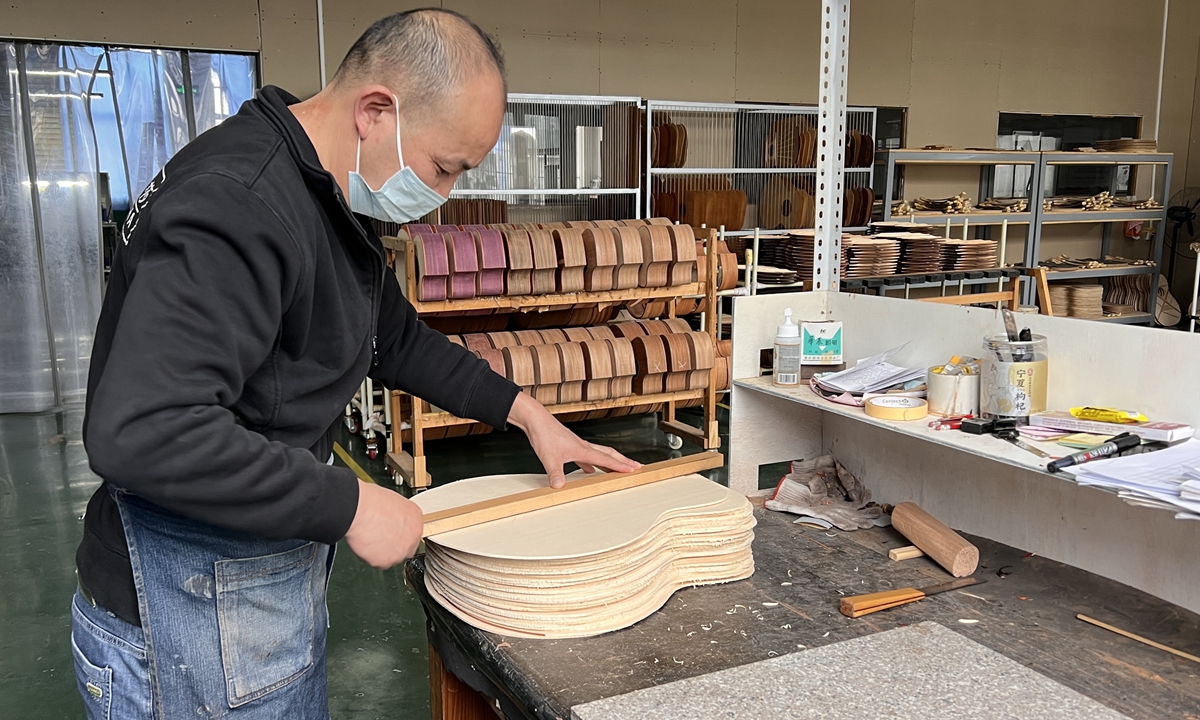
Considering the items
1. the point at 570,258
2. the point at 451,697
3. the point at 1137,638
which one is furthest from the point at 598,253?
the point at 1137,638

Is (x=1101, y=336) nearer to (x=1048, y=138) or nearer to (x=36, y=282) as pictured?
(x=36, y=282)

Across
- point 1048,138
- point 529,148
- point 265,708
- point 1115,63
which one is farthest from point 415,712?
point 1115,63

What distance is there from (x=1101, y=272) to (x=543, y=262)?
6.50 meters

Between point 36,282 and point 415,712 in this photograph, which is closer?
point 415,712

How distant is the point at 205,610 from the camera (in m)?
1.26

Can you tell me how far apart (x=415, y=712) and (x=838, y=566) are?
143 centimetres

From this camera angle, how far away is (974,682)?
123 centimetres

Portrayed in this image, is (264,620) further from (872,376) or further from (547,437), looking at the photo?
(872,376)

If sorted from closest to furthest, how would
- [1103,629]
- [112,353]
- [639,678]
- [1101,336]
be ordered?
[112,353]
[639,678]
[1103,629]
[1101,336]

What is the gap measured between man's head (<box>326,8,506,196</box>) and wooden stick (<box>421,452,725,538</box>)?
24.5 inches

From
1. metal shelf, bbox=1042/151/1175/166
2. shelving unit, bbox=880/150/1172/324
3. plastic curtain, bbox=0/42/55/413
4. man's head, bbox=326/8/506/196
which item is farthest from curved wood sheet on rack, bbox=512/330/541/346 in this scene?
metal shelf, bbox=1042/151/1175/166

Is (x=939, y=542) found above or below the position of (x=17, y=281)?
below

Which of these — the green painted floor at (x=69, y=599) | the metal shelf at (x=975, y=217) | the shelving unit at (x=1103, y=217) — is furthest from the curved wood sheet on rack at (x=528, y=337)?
the shelving unit at (x=1103, y=217)

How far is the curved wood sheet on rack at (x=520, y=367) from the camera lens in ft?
14.6
